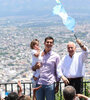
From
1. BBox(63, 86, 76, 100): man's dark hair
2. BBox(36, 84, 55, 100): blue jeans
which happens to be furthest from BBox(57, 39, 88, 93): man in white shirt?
BBox(63, 86, 76, 100): man's dark hair

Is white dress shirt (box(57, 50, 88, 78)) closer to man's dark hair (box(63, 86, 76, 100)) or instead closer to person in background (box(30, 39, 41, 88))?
person in background (box(30, 39, 41, 88))

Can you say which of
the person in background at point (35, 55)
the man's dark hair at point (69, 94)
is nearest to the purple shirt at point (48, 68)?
the person in background at point (35, 55)

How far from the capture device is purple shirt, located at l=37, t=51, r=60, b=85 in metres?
6.06

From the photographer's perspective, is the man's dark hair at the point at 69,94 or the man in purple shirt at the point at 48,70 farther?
the man in purple shirt at the point at 48,70

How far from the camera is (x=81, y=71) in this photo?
6.15 metres

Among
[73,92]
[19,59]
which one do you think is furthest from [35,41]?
[19,59]

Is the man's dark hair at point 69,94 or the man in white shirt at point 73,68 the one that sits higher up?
the man in white shirt at point 73,68

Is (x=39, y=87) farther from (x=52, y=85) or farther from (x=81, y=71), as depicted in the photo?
(x=81, y=71)

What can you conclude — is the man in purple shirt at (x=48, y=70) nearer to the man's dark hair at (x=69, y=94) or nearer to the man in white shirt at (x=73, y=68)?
the man in white shirt at (x=73, y=68)

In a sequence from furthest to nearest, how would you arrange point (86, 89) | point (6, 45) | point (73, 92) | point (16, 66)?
point (6, 45), point (16, 66), point (86, 89), point (73, 92)

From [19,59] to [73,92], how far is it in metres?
54.9

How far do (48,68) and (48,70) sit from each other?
4 cm

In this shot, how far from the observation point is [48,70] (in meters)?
6.07

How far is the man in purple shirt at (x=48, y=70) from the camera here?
A: 6.05 meters
